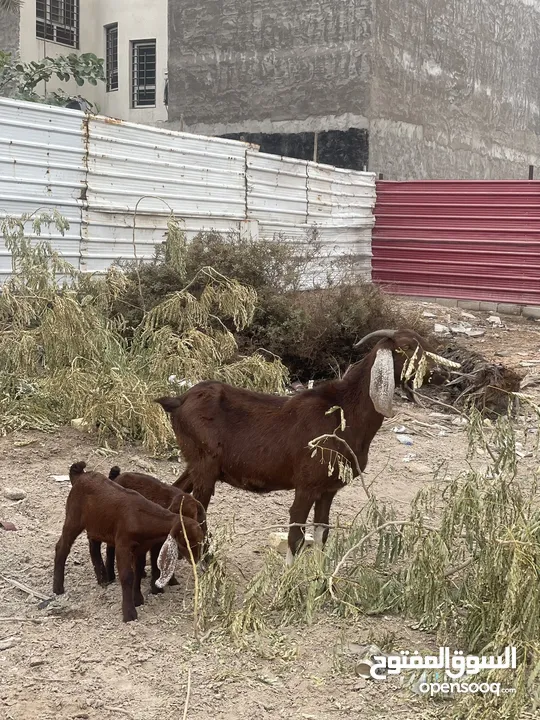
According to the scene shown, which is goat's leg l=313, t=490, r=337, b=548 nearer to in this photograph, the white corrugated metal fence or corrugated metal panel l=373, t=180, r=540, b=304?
the white corrugated metal fence

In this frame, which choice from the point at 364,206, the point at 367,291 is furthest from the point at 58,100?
the point at 367,291

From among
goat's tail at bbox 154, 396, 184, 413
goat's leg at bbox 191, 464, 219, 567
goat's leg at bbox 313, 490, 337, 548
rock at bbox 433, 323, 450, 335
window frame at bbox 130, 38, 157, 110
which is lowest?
goat's leg at bbox 313, 490, 337, 548

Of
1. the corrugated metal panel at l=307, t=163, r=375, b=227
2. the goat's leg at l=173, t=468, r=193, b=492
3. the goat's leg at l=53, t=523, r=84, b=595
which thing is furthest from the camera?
the corrugated metal panel at l=307, t=163, r=375, b=227

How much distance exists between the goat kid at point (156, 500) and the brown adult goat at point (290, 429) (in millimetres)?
233

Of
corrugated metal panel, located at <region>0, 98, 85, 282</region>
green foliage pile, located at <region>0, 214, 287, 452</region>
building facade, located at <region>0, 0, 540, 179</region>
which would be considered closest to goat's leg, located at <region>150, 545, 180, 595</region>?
green foliage pile, located at <region>0, 214, 287, 452</region>

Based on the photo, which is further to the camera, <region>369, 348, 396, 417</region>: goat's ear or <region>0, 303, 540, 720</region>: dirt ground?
<region>369, 348, 396, 417</region>: goat's ear

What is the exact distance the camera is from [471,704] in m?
3.37

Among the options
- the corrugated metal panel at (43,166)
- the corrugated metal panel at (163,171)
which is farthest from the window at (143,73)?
the corrugated metal panel at (43,166)

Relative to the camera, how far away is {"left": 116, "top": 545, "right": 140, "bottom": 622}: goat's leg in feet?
13.4

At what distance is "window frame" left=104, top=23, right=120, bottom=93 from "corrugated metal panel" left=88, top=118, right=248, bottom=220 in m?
12.8

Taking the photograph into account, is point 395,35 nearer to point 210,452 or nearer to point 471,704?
point 210,452

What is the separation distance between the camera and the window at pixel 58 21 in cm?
2445

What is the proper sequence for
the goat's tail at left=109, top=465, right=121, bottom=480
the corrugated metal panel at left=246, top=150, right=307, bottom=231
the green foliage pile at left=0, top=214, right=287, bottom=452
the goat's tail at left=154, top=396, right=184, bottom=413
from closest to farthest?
the goat's tail at left=109, top=465, right=121, bottom=480
the goat's tail at left=154, top=396, right=184, bottom=413
the green foliage pile at left=0, top=214, right=287, bottom=452
the corrugated metal panel at left=246, top=150, right=307, bottom=231

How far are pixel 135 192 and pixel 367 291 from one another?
3.87 m
